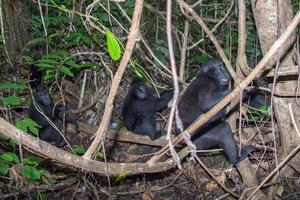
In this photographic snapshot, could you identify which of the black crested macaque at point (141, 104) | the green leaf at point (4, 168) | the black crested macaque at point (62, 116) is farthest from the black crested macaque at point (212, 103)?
the green leaf at point (4, 168)

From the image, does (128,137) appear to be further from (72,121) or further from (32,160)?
(32,160)

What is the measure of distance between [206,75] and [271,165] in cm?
134

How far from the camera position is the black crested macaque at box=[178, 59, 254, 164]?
217 inches

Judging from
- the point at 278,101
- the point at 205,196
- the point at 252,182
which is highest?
the point at 278,101

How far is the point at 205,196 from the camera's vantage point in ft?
19.6

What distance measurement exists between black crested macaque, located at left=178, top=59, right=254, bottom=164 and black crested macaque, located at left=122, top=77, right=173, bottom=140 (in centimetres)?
157

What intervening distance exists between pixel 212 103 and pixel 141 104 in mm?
2289

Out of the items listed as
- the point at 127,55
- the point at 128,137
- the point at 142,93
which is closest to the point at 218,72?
the point at 128,137

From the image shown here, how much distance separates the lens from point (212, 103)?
556cm

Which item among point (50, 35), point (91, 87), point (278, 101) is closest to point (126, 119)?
point (91, 87)

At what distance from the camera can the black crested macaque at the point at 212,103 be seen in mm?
5520

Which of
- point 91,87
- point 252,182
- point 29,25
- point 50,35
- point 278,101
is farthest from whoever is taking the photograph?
point 29,25

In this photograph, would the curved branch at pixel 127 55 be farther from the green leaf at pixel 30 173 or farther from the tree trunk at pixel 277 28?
the tree trunk at pixel 277 28

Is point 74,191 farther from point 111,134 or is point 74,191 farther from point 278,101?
point 278,101
